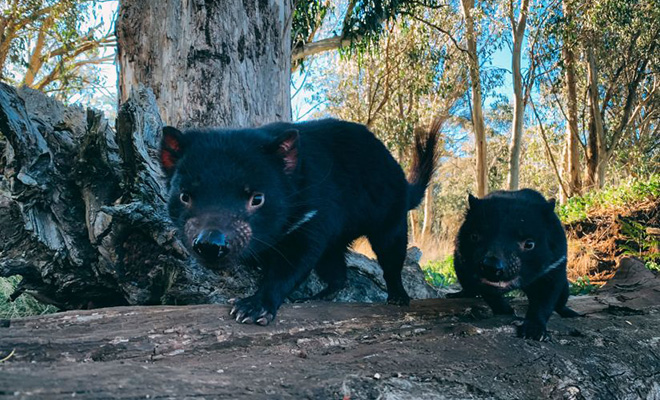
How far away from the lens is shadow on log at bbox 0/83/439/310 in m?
3.73

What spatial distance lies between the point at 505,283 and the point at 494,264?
0.21 meters

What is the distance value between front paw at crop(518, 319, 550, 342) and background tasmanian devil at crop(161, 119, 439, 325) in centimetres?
84

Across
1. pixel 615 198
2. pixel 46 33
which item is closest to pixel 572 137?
pixel 615 198

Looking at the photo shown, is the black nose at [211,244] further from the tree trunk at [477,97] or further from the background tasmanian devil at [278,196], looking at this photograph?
the tree trunk at [477,97]

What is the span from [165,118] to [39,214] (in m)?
1.29

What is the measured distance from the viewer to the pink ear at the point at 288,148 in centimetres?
286

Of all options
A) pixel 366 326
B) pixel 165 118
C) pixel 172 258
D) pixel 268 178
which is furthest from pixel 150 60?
pixel 366 326

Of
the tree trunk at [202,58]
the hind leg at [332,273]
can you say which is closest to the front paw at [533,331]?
the hind leg at [332,273]

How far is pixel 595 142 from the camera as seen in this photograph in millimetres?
21297

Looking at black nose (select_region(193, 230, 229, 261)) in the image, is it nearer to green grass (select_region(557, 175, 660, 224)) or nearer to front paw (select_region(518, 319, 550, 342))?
front paw (select_region(518, 319, 550, 342))

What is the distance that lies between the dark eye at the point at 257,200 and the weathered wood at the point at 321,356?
52 centimetres

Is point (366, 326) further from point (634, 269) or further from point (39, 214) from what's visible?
point (634, 269)

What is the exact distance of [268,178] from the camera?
280cm

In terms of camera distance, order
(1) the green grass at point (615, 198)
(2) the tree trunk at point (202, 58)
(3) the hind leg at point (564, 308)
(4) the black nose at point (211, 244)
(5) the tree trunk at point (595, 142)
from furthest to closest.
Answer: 1. (5) the tree trunk at point (595, 142)
2. (1) the green grass at point (615, 198)
3. (2) the tree trunk at point (202, 58)
4. (3) the hind leg at point (564, 308)
5. (4) the black nose at point (211, 244)
